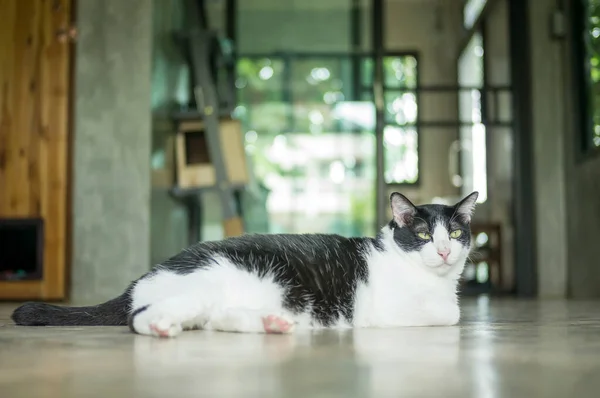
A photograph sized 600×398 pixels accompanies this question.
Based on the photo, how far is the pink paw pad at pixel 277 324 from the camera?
5.81ft

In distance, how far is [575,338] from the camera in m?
1.79

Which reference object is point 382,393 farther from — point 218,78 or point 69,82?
point 218,78

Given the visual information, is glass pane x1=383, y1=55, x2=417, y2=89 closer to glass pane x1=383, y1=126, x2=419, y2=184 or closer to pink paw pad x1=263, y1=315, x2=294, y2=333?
glass pane x1=383, y1=126, x2=419, y2=184

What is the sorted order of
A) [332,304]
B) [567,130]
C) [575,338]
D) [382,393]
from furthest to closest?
[567,130], [332,304], [575,338], [382,393]

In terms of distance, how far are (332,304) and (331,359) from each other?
2.37 ft

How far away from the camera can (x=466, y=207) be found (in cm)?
225

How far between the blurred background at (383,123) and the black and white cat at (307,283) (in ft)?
8.99

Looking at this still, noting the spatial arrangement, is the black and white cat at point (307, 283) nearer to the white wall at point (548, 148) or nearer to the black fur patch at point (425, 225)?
the black fur patch at point (425, 225)

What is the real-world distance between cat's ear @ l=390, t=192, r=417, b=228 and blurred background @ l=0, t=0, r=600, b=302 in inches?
107

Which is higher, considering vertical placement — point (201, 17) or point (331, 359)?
point (201, 17)

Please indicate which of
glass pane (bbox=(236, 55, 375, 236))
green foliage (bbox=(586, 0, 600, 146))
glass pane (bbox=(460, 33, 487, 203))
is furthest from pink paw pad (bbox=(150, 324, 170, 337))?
glass pane (bbox=(460, 33, 487, 203))

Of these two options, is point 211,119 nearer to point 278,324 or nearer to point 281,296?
point 281,296

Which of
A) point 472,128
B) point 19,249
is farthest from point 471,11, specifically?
point 19,249

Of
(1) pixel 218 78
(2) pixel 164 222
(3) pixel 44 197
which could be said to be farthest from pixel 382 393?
(1) pixel 218 78
